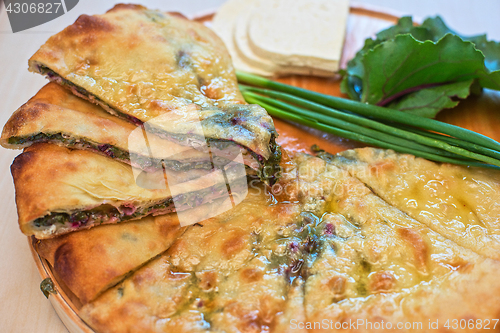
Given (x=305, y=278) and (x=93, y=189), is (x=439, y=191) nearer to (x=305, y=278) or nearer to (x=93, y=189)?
(x=305, y=278)

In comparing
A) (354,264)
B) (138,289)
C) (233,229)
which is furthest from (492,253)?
(138,289)

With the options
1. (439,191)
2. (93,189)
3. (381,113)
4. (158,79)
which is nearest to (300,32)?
(381,113)

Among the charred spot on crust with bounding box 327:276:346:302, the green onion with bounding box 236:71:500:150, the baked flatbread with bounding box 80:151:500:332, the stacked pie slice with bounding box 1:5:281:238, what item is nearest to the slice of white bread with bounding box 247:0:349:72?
the green onion with bounding box 236:71:500:150

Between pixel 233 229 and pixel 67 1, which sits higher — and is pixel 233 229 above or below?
below

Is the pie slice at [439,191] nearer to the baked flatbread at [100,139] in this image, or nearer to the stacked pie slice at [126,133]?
the stacked pie slice at [126,133]

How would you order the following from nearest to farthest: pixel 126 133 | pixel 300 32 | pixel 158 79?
pixel 126 133
pixel 158 79
pixel 300 32

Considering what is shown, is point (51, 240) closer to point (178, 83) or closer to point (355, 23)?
point (178, 83)
